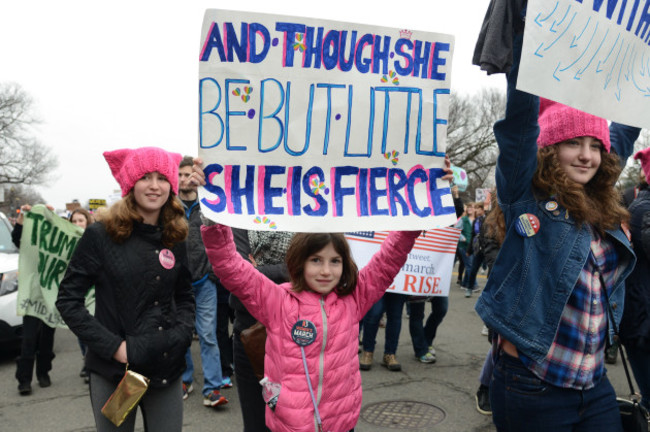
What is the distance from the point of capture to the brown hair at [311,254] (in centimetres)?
257

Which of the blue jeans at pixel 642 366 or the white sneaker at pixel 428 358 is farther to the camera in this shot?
the white sneaker at pixel 428 358

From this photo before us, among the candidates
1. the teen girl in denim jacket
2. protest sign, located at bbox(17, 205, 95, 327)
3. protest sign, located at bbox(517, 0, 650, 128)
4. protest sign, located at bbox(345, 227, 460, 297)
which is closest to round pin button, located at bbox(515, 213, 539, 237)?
the teen girl in denim jacket

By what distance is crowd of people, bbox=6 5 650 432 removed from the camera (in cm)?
213

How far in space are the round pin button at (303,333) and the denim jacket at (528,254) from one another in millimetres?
702

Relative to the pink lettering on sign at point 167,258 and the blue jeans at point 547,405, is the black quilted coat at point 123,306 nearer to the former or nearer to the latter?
the pink lettering on sign at point 167,258

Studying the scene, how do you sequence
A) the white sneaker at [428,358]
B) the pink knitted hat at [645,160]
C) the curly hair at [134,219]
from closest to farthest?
the curly hair at [134,219], the pink knitted hat at [645,160], the white sneaker at [428,358]

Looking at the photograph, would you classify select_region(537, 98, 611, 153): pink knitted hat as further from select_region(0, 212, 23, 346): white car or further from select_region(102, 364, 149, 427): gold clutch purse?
select_region(0, 212, 23, 346): white car

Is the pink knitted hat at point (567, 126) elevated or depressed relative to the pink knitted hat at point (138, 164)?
elevated

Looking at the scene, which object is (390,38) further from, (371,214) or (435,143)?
(371,214)

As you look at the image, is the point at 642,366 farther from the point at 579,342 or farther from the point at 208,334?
the point at 208,334

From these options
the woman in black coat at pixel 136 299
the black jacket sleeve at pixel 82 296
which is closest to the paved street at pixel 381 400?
the woman in black coat at pixel 136 299

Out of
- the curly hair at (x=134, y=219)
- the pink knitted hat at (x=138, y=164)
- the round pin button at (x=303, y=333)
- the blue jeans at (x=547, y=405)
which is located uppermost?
the pink knitted hat at (x=138, y=164)

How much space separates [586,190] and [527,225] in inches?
15.9

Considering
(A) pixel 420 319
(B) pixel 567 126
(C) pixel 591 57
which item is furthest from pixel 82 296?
(A) pixel 420 319
